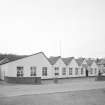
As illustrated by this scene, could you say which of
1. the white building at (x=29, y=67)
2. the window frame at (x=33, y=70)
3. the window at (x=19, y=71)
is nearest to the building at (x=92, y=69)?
the white building at (x=29, y=67)

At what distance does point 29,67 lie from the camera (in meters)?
30.0

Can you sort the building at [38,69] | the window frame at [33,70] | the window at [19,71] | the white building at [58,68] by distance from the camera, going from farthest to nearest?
1. the white building at [58,68]
2. the window frame at [33,70]
3. the window at [19,71]
4. the building at [38,69]

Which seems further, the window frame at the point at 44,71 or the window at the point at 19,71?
the window frame at the point at 44,71

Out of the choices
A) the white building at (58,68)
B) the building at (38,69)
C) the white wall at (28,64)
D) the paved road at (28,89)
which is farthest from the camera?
the white building at (58,68)

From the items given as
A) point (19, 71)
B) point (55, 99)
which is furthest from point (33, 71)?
point (55, 99)

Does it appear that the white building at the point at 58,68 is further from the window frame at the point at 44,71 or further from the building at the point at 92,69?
the building at the point at 92,69

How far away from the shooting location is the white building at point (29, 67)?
28.3 m

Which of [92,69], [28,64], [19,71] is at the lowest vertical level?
[92,69]

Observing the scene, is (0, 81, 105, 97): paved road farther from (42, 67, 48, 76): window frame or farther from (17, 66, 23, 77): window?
(42, 67, 48, 76): window frame

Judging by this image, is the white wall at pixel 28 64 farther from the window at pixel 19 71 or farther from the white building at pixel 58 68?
the white building at pixel 58 68

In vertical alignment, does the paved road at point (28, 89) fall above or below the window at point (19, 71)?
below

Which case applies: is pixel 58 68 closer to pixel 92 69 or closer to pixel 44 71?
pixel 44 71

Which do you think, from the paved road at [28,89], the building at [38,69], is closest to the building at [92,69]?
the building at [38,69]

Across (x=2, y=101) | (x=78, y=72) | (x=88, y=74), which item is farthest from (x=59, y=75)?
(x=2, y=101)
